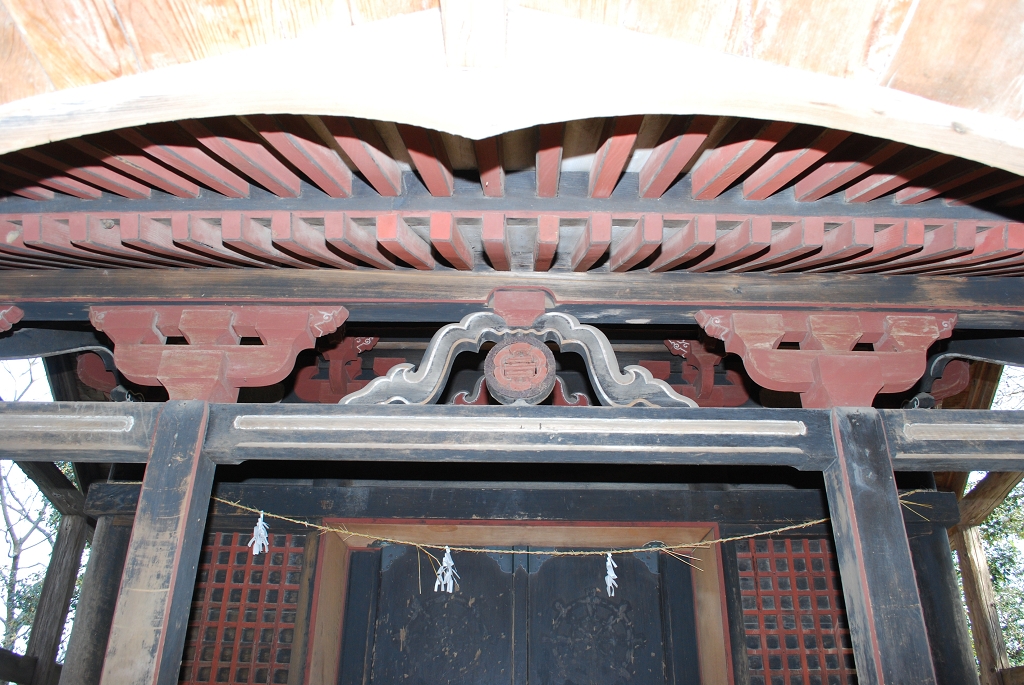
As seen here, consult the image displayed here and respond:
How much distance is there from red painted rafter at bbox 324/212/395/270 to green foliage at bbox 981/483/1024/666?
13.0m

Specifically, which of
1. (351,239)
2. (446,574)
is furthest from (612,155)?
(446,574)

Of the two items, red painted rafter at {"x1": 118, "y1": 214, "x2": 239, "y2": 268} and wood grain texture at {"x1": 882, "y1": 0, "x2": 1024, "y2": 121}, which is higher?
red painted rafter at {"x1": 118, "y1": 214, "x2": 239, "y2": 268}

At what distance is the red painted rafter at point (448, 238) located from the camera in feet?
9.12

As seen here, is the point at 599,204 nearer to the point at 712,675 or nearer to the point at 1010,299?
the point at 1010,299

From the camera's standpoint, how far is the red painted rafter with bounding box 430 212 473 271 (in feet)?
9.12

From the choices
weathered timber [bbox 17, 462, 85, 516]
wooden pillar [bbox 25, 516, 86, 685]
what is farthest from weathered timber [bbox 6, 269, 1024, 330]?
wooden pillar [bbox 25, 516, 86, 685]

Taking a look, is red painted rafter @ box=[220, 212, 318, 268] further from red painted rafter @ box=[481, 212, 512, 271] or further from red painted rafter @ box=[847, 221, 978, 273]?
red painted rafter @ box=[847, 221, 978, 273]

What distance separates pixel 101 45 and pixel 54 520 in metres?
17.7

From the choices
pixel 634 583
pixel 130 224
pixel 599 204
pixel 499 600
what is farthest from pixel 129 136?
pixel 634 583

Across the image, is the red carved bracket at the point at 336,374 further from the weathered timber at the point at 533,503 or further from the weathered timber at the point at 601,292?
the weathered timber at the point at 601,292

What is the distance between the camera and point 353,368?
5.57 metres

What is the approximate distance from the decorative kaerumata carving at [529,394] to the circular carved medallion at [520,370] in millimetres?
25

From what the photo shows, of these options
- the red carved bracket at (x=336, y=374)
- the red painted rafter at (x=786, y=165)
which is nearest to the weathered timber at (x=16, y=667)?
the red carved bracket at (x=336, y=374)

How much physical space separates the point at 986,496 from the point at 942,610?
180 inches
